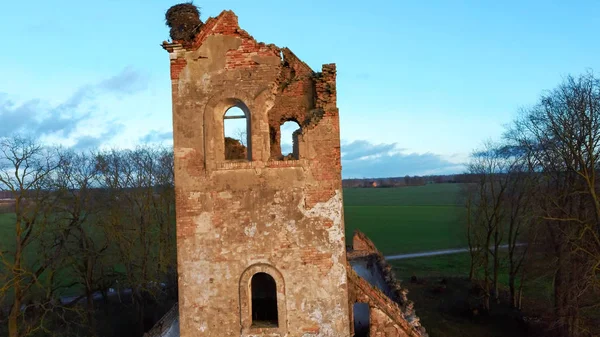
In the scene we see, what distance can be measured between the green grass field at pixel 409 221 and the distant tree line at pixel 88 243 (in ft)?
60.6

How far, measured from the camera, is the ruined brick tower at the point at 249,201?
7.77 m

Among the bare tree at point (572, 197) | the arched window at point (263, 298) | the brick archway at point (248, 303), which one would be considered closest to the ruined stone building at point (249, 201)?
the brick archway at point (248, 303)

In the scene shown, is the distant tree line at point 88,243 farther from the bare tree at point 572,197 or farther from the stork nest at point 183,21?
the bare tree at point 572,197

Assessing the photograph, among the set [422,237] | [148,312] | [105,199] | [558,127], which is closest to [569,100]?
[558,127]

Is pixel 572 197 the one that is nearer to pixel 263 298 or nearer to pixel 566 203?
pixel 566 203

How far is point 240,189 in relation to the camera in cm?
786

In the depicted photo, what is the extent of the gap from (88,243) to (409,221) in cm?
3709

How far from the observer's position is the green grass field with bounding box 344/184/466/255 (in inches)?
1490

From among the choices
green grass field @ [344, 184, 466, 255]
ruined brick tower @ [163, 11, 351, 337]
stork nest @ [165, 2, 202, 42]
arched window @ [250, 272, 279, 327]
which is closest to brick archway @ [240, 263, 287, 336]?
ruined brick tower @ [163, 11, 351, 337]

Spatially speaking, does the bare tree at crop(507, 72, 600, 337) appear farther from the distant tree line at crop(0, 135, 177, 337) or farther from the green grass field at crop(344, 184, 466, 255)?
the distant tree line at crop(0, 135, 177, 337)

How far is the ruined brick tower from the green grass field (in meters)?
22.2

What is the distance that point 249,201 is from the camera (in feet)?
25.7

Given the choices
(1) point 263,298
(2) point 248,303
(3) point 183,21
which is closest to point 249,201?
(2) point 248,303

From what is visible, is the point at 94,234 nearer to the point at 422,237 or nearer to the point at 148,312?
the point at 148,312
